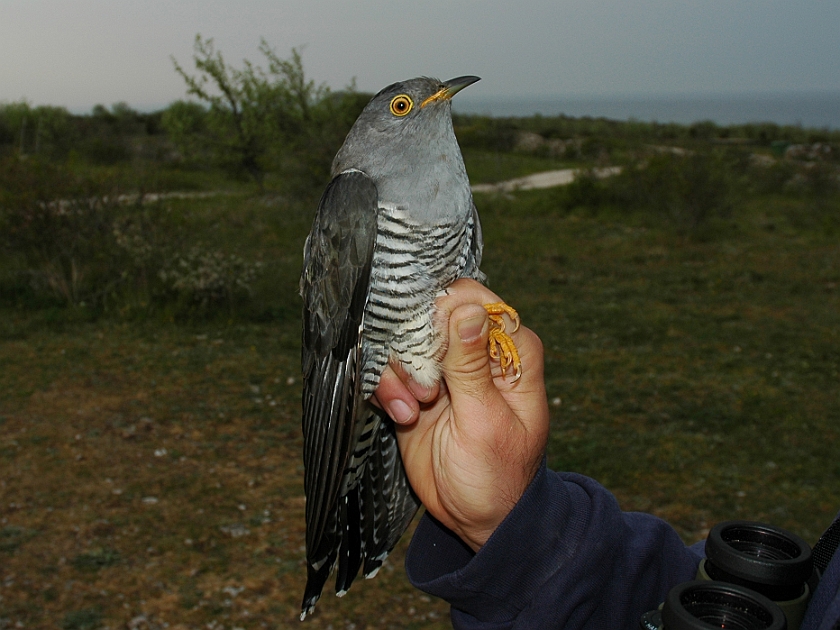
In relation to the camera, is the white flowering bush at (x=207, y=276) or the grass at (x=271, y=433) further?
the white flowering bush at (x=207, y=276)

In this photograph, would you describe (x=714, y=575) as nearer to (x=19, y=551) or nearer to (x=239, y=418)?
(x=19, y=551)

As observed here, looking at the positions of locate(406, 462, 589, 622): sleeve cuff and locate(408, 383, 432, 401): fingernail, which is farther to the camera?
locate(408, 383, 432, 401): fingernail

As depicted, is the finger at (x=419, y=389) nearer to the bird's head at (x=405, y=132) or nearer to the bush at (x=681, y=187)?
the bird's head at (x=405, y=132)

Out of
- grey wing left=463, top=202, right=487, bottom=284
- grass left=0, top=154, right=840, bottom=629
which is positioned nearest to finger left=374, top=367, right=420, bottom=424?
grey wing left=463, top=202, right=487, bottom=284

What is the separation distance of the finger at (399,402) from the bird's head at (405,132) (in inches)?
26.0

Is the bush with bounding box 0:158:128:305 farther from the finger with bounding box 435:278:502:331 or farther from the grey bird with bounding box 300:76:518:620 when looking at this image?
the finger with bounding box 435:278:502:331

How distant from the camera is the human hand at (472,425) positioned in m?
1.90

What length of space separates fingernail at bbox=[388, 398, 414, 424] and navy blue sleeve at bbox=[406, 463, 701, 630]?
50cm

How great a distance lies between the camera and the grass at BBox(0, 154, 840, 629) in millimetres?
4105

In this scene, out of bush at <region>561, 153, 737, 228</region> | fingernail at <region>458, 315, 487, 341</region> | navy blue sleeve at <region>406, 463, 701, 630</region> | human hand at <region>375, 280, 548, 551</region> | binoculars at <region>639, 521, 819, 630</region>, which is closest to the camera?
binoculars at <region>639, 521, 819, 630</region>

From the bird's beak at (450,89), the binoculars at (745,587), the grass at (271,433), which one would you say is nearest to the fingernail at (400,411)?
the binoculars at (745,587)

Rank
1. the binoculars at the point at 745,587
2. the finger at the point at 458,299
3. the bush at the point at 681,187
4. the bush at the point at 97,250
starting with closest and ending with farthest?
the binoculars at the point at 745,587, the finger at the point at 458,299, the bush at the point at 97,250, the bush at the point at 681,187

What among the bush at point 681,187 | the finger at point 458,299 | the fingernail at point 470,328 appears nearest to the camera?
the fingernail at point 470,328

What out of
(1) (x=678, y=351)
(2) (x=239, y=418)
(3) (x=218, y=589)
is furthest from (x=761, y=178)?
(3) (x=218, y=589)
